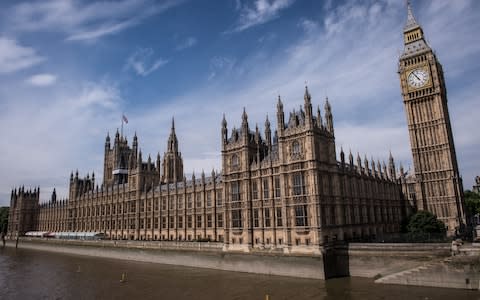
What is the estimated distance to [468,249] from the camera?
39062 millimetres

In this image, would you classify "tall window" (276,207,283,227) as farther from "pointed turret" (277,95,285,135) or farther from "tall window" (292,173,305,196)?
"pointed turret" (277,95,285,135)

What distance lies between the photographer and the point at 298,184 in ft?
168

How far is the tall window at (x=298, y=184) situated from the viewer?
50.7m

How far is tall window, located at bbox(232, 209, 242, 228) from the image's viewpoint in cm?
5784

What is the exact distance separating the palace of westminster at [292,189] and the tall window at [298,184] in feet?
0.50

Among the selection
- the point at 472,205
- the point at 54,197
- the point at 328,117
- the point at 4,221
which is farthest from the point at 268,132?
the point at 4,221

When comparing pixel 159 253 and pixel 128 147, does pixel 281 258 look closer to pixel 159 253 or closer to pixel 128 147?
pixel 159 253

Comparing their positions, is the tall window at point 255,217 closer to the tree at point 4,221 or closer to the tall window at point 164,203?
the tall window at point 164,203

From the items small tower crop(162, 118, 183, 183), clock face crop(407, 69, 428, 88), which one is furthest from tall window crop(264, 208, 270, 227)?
A: clock face crop(407, 69, 428, 88)

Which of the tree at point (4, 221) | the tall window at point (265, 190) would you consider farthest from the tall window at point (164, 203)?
the tree at point (4, 221)

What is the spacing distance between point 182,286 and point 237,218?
15.6 meters

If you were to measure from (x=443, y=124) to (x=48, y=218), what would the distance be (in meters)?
149

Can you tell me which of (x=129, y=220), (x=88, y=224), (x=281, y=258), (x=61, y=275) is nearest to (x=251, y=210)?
(x=281, y=258)

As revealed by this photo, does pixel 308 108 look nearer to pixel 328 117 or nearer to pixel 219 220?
pixel 328 117
